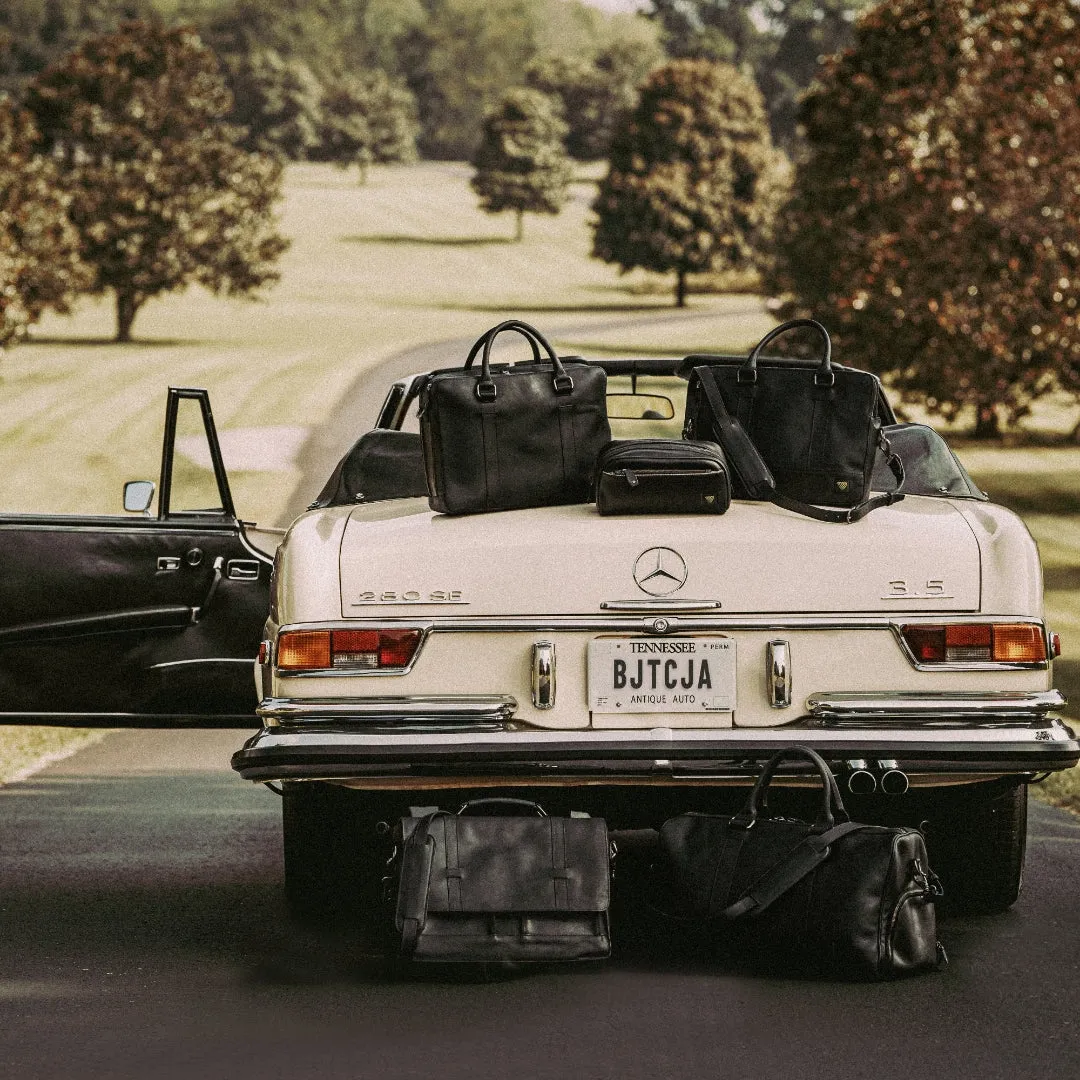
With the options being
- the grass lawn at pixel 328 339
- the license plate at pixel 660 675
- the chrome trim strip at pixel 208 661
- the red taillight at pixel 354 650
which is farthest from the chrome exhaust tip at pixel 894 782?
the grass lawn at pixel 328 339

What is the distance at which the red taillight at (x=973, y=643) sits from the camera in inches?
237

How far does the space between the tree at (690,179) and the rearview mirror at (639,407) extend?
65.9 m

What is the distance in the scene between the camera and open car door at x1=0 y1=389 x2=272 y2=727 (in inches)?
289

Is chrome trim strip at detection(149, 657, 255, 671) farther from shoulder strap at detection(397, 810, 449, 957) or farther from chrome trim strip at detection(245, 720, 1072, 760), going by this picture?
shoulder strap at detection(397, 810, 449, 957)

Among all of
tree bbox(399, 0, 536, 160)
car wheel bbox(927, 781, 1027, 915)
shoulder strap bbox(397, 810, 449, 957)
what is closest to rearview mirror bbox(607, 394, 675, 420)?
car wheel bbox(927, 781, 1027, 915)

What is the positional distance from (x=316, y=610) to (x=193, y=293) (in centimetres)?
7945

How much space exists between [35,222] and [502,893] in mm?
45573

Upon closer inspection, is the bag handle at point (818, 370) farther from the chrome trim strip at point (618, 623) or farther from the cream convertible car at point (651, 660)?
the chrome trim strip at point (618, 623)

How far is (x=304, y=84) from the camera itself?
127750 mm

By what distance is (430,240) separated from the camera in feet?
335

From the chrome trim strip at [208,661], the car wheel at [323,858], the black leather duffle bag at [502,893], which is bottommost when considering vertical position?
the car wheel at [323,858]

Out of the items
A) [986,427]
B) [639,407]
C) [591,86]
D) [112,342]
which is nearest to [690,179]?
[112,342]

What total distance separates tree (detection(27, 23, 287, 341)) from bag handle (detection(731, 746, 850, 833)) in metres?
52.9

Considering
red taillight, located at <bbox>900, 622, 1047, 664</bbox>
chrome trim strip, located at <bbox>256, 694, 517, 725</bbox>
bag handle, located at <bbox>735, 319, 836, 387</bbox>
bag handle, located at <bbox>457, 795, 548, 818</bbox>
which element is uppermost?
bag handle, located at <bbox>735, 319, 836, 387</bbox>
